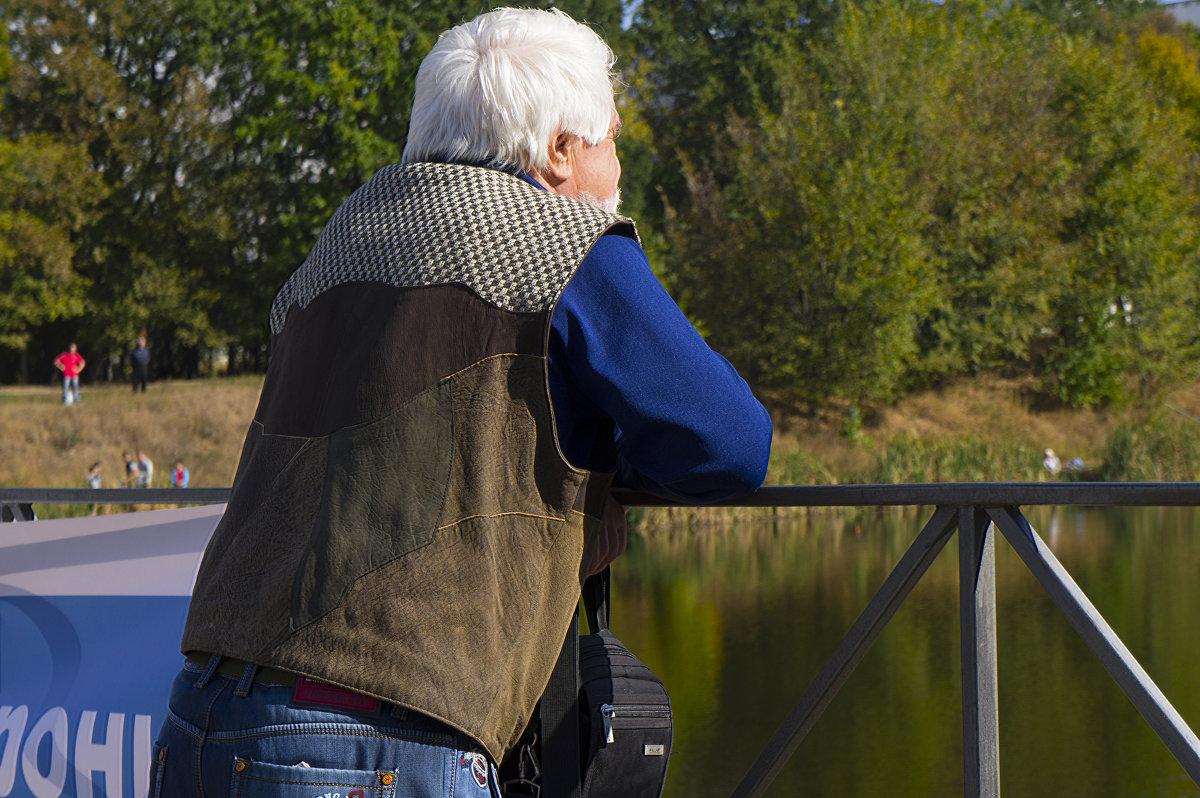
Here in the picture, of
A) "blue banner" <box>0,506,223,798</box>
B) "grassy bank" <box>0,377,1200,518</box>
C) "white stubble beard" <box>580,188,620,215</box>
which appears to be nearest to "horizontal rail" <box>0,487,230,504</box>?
"blue banner" <box>0,506,223,798</box>

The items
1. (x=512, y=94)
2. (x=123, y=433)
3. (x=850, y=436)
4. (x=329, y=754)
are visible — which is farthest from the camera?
(x=850, y=436)

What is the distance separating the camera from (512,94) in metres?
1.45

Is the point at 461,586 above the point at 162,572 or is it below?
above

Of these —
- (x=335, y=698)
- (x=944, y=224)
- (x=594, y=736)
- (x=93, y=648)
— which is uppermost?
(x=944, y=224)

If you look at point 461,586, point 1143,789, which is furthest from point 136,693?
point 1143,789

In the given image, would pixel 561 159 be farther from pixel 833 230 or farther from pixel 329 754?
pixel 833 230

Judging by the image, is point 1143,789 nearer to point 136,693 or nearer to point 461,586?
point 136,693

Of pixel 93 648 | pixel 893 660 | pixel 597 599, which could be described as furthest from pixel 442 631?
pixel 893 660

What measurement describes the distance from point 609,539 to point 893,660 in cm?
1100

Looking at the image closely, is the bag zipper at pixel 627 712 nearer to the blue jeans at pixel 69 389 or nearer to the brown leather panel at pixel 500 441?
the brown leather panel at pixel 500 441

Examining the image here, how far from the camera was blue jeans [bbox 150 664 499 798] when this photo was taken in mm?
1282

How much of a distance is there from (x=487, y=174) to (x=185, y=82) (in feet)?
114

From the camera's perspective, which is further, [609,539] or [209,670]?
[609,539]

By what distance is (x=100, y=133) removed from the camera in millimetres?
33188
